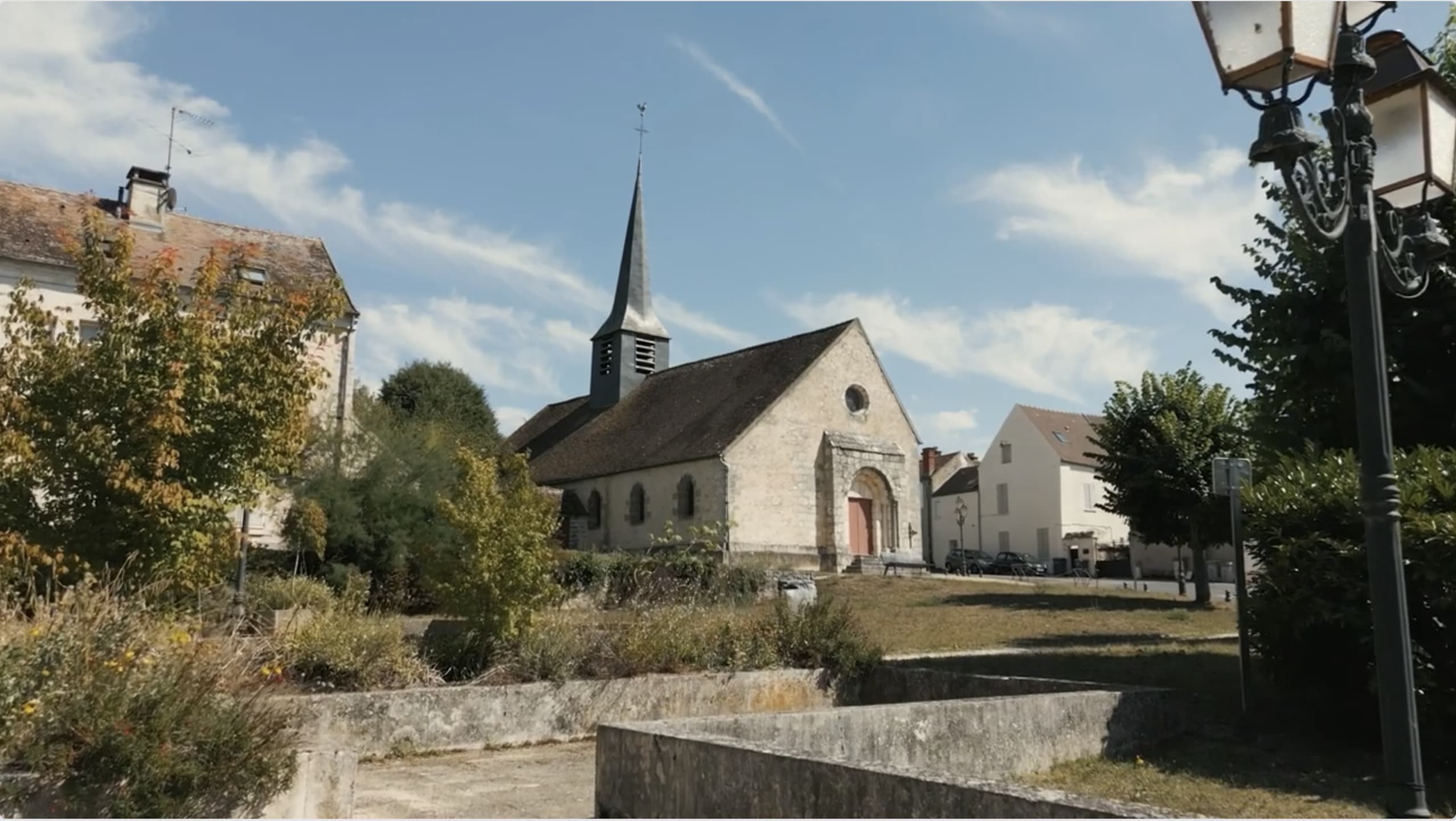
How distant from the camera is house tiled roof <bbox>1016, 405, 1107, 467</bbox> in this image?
152ft

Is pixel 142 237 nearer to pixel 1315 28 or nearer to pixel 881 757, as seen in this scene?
pixel 881 757

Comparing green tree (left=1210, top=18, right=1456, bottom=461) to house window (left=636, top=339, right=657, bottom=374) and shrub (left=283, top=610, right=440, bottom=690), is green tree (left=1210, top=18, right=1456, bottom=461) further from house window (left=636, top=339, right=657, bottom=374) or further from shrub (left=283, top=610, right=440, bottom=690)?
house window (left=636, top=339, right=657, bottom=374)

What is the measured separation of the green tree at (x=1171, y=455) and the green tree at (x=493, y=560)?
53.0 ft

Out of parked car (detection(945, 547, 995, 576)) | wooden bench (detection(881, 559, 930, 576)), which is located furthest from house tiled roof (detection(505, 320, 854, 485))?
parked car (detection(945, 547, 995, 576))

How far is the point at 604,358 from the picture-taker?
39.5 metres

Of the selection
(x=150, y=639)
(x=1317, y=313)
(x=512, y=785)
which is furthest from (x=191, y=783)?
(x=1317, y=313)

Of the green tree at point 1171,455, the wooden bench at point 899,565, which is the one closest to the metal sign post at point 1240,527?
the green tree at point 1171,455

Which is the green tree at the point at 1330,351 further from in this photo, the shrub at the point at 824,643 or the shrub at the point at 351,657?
the shrub at the point at 351,657

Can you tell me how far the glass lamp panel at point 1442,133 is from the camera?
457 cm

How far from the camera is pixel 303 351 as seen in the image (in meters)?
10.5

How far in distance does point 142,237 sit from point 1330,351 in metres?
26.8

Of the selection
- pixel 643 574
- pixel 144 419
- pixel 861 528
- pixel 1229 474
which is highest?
pixel 144 419

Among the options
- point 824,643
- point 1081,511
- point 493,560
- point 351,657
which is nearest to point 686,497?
point 824,643

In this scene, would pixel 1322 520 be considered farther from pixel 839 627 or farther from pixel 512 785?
pixel 512 785
